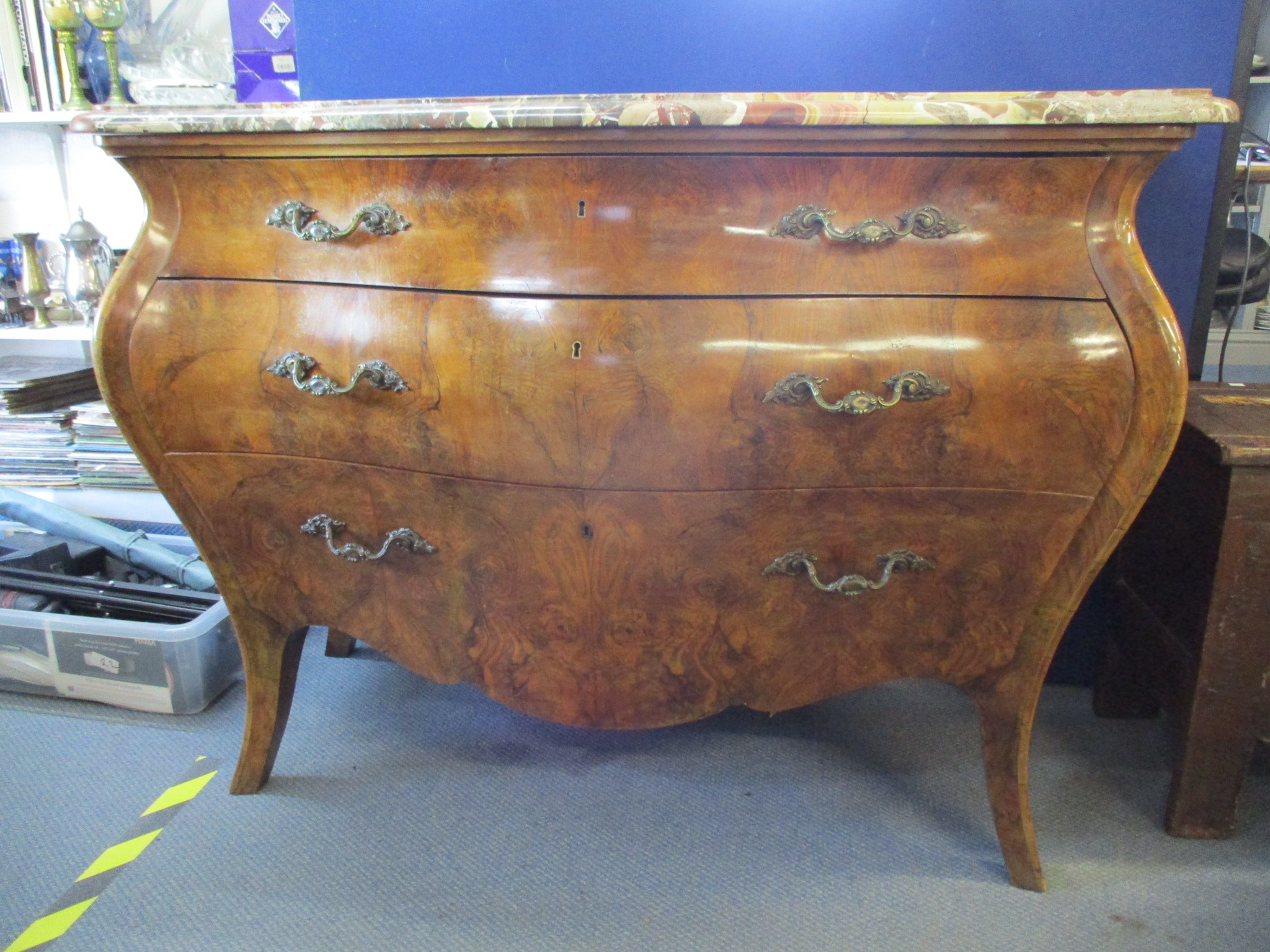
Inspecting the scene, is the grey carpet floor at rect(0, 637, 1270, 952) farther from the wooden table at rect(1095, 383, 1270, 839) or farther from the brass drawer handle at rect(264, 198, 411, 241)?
the brass drawer handle at rect(264, 198, 411, 241)

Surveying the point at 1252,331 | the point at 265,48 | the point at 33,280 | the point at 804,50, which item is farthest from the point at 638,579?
the point at 1252,331

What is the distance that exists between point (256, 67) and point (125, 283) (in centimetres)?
88

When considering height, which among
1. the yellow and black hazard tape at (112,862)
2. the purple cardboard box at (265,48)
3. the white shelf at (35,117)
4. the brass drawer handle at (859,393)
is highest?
the purple cardboard box at (265,48)

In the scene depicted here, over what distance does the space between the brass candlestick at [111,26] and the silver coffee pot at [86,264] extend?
0.28 m

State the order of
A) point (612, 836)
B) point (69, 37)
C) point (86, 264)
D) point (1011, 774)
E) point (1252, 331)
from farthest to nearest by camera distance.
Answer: point (1252, 331) < point (86, 264) < point (69, 37) < point (612, 836) < point (1011, 774)

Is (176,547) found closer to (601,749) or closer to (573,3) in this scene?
(601,749)

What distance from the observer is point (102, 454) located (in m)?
1.80

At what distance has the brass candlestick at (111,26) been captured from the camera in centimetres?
156

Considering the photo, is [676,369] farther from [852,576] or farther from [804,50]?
[804,50]

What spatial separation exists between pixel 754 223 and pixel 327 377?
0.47 m

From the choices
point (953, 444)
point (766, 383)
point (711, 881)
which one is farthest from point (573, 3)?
point (711, 881)

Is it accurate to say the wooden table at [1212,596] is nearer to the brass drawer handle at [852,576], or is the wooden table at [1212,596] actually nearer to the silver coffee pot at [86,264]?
the brass drawer handle at [852,576]

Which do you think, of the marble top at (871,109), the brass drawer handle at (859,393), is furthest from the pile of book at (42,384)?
the brass drawer handle at (859,393)

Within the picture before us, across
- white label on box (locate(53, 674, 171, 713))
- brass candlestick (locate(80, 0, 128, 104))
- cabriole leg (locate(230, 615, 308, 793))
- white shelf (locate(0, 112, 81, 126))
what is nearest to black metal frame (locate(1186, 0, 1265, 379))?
cabriole leg (locate(230, 615, 308, 793))
